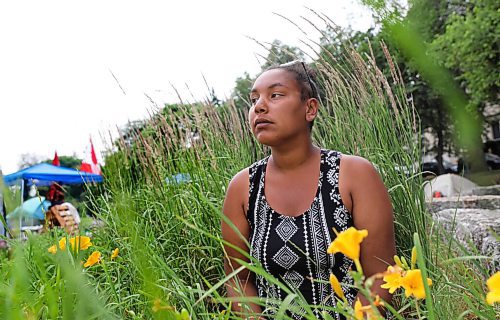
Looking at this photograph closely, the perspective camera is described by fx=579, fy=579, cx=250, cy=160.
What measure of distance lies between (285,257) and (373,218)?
30cm

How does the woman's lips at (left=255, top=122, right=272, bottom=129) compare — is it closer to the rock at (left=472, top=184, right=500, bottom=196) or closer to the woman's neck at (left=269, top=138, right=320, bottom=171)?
the woman's neck at (left=269, top=138, right=320, bottom=171)

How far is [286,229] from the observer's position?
1.85m

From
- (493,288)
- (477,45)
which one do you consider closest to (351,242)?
(493,288)

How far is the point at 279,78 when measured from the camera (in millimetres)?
1923

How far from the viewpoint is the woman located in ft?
5.87

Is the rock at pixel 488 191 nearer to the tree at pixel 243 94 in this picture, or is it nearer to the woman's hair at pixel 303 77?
the tree at pixel 243 94

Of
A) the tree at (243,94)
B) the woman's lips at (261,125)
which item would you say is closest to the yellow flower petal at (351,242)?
the woman's lips at (261,125)

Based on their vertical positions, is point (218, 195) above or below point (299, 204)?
below

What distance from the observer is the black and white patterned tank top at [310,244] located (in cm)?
180

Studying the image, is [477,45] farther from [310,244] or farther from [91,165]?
[310,244]

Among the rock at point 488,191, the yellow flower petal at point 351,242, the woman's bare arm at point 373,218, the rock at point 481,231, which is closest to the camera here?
the yellow flower petal at point 351,242

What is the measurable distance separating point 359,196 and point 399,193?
36cm

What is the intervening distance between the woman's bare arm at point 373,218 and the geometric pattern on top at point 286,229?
0.20m

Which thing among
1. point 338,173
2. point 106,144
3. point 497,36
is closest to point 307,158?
point 338,173
